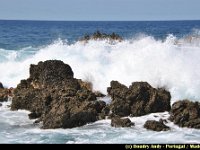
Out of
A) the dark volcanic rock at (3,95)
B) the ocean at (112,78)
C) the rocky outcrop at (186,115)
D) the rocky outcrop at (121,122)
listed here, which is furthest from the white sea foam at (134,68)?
the rocky outcrop at (121,122)

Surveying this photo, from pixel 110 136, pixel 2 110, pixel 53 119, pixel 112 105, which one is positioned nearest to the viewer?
pixel 110 136

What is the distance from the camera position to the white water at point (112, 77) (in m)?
13.0

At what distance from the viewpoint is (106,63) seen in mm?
22922

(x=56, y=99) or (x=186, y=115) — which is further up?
(x=56, y=99)

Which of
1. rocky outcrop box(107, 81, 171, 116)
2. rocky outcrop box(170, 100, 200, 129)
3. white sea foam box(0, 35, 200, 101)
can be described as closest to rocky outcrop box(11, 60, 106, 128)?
rocky outcrop box(107, 81, 171, 116)

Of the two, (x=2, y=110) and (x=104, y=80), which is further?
(x=104, y=80)

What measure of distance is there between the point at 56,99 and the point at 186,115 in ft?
13.3

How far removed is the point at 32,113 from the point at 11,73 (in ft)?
29.0

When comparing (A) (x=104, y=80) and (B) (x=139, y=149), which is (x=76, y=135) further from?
(A) (x=104, y=80)

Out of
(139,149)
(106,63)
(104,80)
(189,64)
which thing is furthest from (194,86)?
(139,149)

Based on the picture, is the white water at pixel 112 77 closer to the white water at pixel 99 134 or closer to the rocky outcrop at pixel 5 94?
the white water at pixel 99 134

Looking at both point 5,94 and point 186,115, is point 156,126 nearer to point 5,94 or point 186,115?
point 186,115

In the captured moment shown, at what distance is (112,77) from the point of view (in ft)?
68.5

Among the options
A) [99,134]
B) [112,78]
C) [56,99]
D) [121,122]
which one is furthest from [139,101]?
[112,78]
